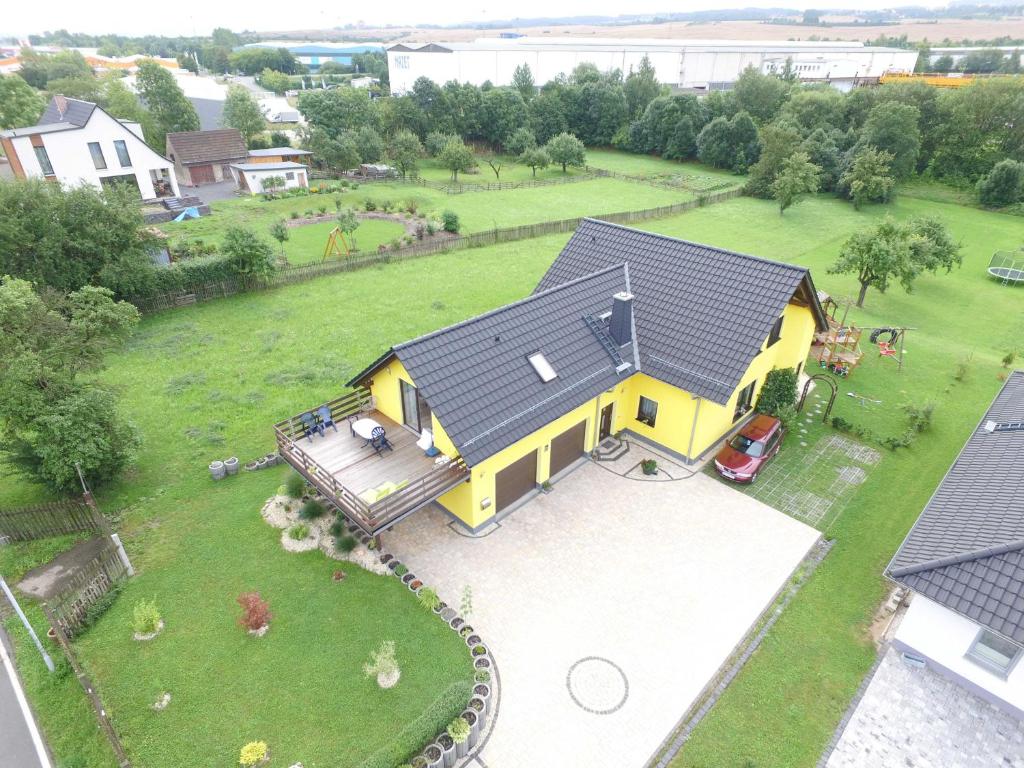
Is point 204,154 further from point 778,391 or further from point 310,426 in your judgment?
point 778,391

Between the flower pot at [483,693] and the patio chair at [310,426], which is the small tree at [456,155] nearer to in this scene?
the patio chair at [310,426]

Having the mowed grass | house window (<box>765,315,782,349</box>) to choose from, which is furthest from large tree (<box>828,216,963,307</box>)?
the mowed grass

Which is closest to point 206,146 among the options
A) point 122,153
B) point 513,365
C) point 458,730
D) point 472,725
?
point 122,153

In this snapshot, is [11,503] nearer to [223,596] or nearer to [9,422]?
[9,422]

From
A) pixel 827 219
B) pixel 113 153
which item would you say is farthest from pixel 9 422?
pixel 827 219

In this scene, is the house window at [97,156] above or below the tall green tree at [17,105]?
below

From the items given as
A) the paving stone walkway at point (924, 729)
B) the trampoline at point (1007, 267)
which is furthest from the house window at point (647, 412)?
the trampoline at point (1007, 267)
